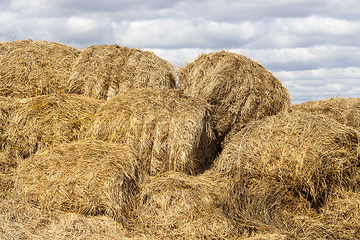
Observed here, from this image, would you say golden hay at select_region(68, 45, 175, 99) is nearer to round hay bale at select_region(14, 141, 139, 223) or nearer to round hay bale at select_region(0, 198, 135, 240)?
round hay bale at select_region(14, 141, 139, 223)

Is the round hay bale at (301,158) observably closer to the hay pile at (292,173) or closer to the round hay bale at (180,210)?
the hay pile at (292,173)

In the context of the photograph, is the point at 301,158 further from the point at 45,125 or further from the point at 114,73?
the point at 45,125

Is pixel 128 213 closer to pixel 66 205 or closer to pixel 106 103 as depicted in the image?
pixel 66 205

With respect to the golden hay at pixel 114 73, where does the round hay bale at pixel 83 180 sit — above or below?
A: below

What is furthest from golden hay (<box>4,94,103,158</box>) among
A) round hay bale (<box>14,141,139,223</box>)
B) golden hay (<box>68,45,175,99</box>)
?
golden hay (<box>68,45,175,99</box>)

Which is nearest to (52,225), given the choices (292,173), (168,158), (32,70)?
(168,158)

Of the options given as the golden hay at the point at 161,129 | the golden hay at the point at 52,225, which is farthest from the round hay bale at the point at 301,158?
the golden hay at the point at 52,225

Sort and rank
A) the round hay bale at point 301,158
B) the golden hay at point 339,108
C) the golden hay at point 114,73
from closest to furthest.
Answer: the round hay bale at point 301,158 < the golden hay at point 114,73 < the golden hay at point 339,108

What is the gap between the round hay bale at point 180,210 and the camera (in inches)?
200

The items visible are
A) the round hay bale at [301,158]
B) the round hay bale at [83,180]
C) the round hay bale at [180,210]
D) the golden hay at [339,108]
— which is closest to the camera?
the round hay bale at [180,210]

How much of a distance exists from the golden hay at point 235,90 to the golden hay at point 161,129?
1.72 ft

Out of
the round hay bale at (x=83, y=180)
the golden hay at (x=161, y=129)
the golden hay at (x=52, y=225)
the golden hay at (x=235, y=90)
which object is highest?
the golden hay at (x=235, y=90)

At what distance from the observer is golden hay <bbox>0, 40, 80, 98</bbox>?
831cm

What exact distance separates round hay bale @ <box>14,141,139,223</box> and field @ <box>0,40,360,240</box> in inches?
0.7
